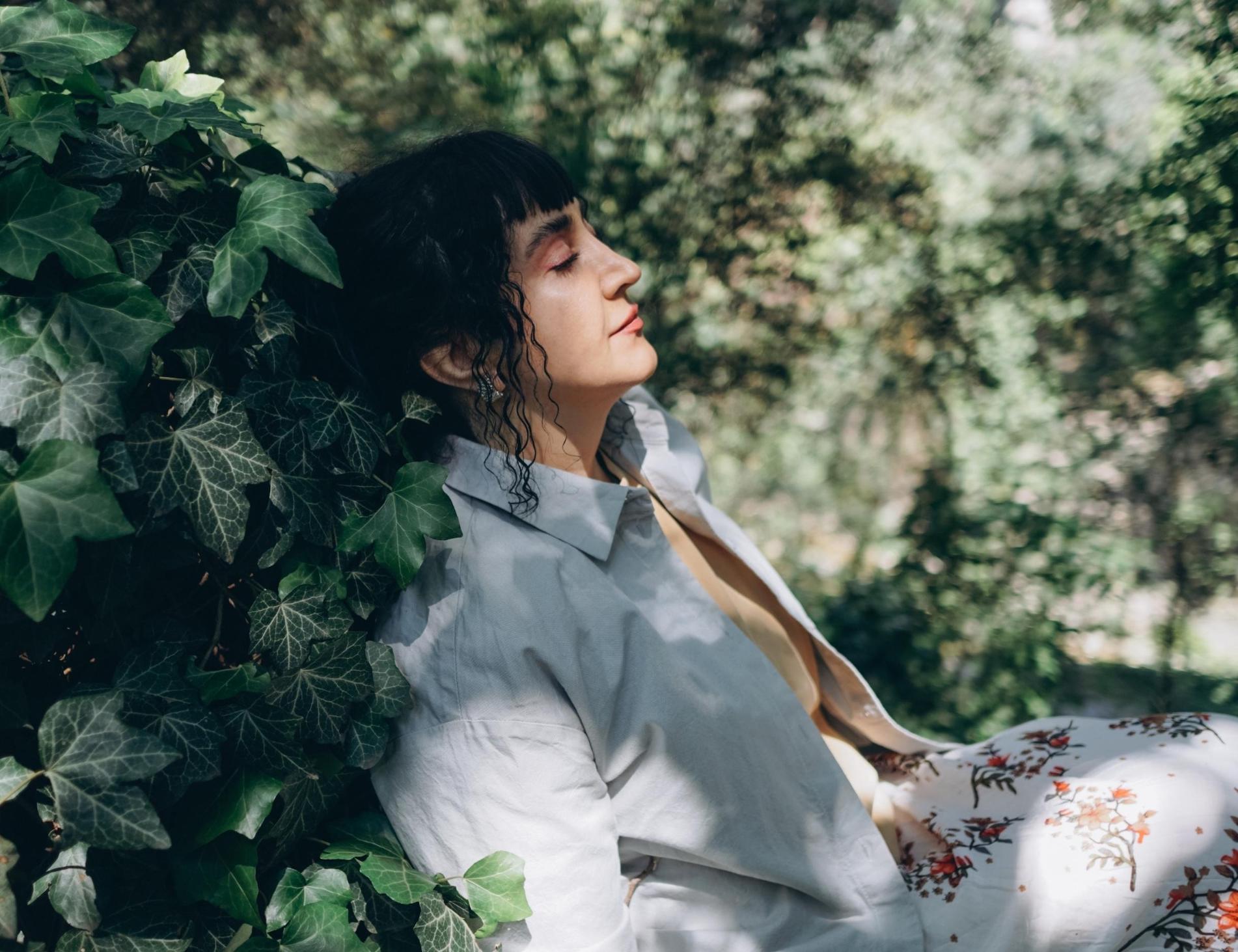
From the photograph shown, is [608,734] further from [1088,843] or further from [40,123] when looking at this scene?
[40,123]

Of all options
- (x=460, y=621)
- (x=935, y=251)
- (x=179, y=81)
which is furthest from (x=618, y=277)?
(x=935, y=251)

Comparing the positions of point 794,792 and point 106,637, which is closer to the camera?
point 106,637

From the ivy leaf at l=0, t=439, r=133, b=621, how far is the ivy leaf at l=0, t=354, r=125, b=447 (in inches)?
1.3

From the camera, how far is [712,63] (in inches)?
142

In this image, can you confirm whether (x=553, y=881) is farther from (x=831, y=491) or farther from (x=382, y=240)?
(x=831, y=491)

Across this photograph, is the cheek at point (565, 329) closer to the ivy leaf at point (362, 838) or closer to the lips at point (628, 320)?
the lips at point (628, 320)

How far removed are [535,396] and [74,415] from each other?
2.63 feet

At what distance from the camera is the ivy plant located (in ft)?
4.06

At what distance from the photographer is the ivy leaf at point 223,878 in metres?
1.36

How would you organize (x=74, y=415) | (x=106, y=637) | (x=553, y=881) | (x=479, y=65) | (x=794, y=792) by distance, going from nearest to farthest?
(x=74, y=415)
(x=106, y=637)
(x=553, y=881)
(x=794, y=792)
(x=479, y=65)

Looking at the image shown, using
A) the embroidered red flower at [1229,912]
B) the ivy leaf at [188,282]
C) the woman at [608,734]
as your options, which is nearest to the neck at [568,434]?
the woman at [608,734]

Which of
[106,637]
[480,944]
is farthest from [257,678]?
[480,944]

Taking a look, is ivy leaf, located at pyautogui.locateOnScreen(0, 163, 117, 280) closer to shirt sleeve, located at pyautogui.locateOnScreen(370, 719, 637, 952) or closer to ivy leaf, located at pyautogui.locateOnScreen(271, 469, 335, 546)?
ivy leaf, located at pyautogui.locateOnScreen(271, 469, 335, 546)

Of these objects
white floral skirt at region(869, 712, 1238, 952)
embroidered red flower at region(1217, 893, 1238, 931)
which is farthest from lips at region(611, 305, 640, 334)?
embroidered red flower at region(1217, 893, 1238, 931)
